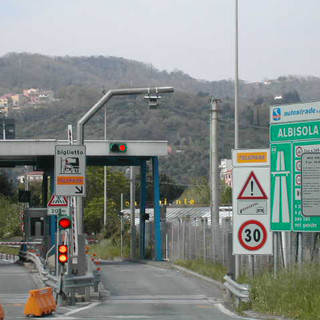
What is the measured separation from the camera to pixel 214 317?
18578mm

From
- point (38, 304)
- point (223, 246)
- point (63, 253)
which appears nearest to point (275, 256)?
point (63, 253)

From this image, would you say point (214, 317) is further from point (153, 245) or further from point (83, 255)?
point (153, 245)

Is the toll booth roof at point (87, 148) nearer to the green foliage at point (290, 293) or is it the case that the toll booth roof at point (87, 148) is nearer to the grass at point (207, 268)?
the grass at point (207, 268)

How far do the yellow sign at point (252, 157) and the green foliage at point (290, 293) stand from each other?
2636mm

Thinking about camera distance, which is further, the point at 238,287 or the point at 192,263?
the point at 192,263

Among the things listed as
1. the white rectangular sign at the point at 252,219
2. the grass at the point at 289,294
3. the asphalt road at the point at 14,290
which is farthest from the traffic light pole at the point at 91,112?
the grass at the point at 289,294

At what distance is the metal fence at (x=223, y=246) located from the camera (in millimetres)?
22984

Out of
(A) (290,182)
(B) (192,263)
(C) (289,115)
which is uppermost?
(C) (289,115)

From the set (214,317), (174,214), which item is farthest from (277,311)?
(174,214)

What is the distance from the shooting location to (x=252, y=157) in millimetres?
20609

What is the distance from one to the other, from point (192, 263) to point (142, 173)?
13562 mm

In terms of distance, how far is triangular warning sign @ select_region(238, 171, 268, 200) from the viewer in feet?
63.1

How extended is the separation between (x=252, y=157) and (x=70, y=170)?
4504 mm

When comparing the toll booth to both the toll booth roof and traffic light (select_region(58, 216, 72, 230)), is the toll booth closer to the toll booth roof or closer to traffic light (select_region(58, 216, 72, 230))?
the toll booth roof
